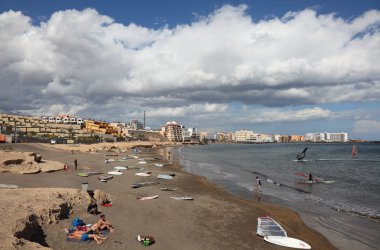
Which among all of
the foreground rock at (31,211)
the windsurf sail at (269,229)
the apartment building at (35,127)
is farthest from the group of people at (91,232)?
the apartment building at (35,127)

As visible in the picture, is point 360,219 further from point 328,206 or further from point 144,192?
point 144,192

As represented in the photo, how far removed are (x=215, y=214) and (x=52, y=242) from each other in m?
10.4

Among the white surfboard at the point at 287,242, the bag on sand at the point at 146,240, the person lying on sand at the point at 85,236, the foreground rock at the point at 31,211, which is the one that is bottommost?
the white surfboard at the point at 287,242

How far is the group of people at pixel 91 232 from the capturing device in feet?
44.3

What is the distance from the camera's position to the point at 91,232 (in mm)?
14047

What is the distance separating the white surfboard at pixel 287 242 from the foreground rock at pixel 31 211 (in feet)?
33.5

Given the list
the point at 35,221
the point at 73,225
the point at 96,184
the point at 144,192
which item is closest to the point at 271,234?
the point at 73,225

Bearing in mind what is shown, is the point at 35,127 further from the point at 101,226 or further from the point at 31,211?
the point at 101,226

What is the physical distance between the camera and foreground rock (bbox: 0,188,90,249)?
10.7 meters

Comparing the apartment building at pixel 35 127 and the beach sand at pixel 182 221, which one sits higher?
the apartment building at pixel 35 127

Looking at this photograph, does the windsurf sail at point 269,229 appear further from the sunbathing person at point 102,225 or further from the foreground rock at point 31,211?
the foreground rock at point 31,211

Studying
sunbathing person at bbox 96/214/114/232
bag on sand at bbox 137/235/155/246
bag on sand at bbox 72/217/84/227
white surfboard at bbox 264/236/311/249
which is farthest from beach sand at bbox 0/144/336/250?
bag on sand at bbox 72/217/84/227

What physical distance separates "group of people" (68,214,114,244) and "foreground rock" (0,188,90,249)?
53.0 inches

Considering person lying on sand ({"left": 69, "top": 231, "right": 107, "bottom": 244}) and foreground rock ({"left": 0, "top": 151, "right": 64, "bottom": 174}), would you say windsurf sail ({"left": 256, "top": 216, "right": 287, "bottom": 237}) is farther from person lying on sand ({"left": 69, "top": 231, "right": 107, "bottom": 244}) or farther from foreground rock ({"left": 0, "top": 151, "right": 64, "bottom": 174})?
foreground rock ({"left": 0, "top": 151, "right": 64, "bottom": 174})
